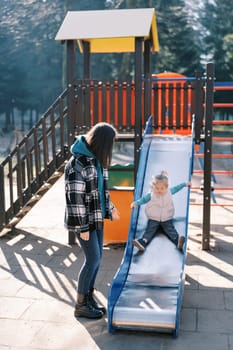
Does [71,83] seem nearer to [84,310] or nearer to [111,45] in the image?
[111,45]

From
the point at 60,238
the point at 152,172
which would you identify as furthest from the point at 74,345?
the point at 60,238

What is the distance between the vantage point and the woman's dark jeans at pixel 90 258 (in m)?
4.09

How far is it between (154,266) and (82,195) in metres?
1.36

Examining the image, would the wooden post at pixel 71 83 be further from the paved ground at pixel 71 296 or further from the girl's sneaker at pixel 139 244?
the girl's sneaker at pixel 139 244

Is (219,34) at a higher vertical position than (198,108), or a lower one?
lower

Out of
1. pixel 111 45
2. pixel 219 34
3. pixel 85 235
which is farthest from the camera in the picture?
pixel 219 34

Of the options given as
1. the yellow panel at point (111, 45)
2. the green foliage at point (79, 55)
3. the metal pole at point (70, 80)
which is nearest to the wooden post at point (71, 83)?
the metal pole at point (70, 80)

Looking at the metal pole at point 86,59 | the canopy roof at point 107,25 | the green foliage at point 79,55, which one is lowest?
the green foliage at point 79,55

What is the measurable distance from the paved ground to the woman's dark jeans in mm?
339

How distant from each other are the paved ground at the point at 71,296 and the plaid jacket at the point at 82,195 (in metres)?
0.93

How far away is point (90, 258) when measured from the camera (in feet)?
13.6

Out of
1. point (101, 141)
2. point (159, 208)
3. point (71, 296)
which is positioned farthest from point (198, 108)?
point (71, 296)

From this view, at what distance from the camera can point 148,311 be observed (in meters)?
4.07

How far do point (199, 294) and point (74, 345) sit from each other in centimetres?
163
